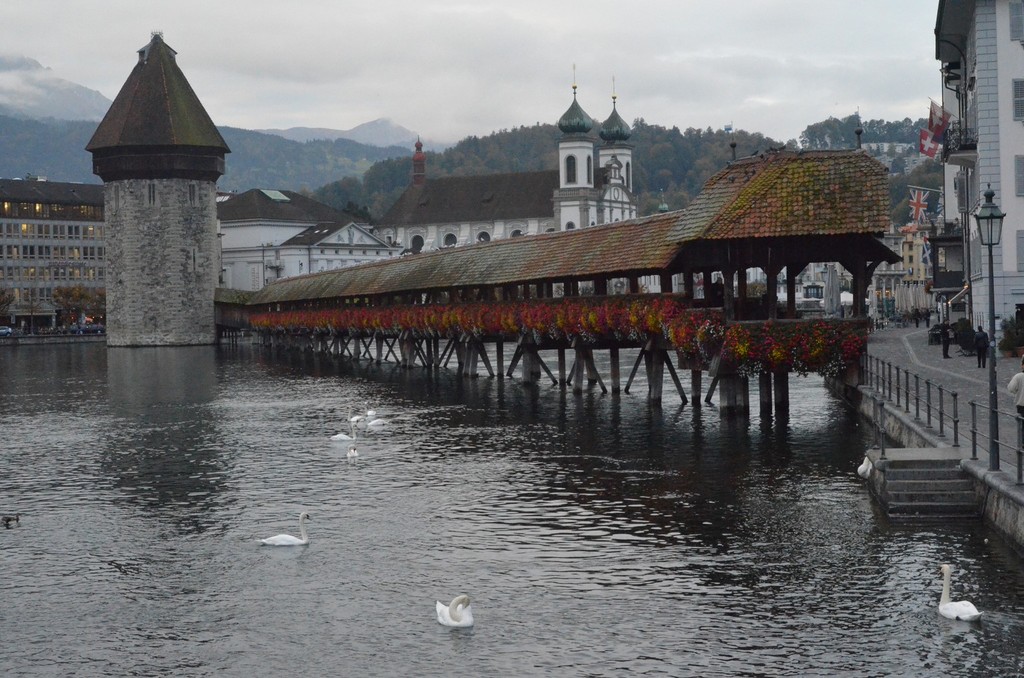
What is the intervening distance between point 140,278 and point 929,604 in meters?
101

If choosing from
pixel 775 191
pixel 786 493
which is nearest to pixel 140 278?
pixel 775 191

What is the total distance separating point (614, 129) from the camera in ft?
574

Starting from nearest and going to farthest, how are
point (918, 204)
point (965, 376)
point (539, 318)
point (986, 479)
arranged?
point (986, 479) → point (965, 376) → point (539, 318) → point (918, 204)

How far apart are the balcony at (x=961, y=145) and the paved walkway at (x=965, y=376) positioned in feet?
21.2

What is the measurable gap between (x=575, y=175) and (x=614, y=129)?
14.7 meters

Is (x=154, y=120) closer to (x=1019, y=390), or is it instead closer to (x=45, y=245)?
(x=45, y=245)

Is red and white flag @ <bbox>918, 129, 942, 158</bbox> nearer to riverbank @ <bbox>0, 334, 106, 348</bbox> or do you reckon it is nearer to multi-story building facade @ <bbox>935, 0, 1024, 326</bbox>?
multi-story building facade @ <bbox>935, 0, 1024, 326</bbox>

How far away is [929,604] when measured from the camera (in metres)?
15.7

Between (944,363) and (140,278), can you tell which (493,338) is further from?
(140,278)

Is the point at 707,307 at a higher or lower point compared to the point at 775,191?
lower

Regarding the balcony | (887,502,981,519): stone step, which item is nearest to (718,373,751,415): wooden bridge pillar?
the balcony

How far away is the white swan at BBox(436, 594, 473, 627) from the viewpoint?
1535cm

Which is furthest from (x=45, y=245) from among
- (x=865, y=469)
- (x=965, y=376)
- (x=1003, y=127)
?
(x=865, y=469)

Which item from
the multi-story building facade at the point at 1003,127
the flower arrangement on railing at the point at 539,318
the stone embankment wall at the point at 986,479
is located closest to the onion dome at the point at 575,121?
the flower arrangement on railing at the point at 539,318
